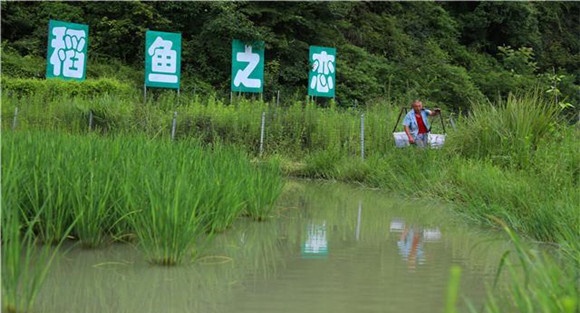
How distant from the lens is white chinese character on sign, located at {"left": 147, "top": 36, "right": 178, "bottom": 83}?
42.1ft

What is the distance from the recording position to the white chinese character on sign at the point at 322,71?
1408 centimetres

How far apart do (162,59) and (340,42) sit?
851cm

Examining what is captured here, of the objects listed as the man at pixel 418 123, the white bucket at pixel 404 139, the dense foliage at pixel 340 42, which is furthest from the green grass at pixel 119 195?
the dense foliage at pixel 340 42

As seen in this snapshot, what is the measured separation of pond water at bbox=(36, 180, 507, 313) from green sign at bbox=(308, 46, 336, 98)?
30.0 ft

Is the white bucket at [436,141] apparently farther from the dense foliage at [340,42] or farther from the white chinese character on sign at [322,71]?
the dense foliage at [340,42]

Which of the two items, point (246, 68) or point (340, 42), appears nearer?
point (246, 68)

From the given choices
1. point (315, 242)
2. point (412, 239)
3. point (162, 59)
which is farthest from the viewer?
point (162, 59)

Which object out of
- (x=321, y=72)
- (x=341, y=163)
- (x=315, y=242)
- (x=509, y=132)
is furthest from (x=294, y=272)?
(x=321, y=72)

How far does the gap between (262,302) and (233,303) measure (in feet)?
0.43

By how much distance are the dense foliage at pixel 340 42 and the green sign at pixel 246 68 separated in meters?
1.89

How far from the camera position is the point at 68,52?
12508 mm

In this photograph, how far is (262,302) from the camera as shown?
2.77m

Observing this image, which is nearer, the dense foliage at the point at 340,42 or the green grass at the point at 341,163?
the green grass at the point at 341,163

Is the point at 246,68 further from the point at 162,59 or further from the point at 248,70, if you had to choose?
the point at 162,59
